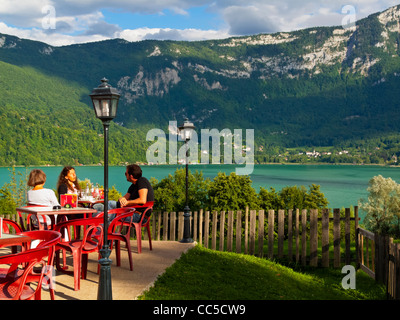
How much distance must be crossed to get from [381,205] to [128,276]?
13.6 metres

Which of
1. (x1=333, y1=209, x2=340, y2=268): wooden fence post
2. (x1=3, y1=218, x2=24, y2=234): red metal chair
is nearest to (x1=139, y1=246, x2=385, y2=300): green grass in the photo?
(x1=333, y1=209, x2=340, y2=268): wooden fence post

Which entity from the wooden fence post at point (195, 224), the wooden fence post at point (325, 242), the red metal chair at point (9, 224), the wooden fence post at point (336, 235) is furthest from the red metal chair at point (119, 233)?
the wooden fence post at point (336, 235)

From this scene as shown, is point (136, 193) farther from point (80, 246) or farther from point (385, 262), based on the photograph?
point (385, 262)

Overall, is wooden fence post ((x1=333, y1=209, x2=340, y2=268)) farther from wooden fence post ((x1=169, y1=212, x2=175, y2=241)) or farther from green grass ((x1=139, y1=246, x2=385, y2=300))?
wooden fence post ((x1=169, y1=212, x2=175, y2=241))

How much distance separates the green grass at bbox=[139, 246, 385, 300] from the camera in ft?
20.7

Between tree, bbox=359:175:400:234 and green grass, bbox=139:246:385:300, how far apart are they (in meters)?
7.59

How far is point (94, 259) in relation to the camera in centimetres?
787

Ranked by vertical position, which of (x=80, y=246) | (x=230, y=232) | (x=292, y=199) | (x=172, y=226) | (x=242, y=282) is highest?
A: (x=80, y=246)

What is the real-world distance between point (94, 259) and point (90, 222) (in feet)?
5.56

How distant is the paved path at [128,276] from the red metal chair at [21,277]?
111 cm

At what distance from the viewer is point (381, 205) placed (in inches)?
686

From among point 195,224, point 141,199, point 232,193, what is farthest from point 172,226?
point 232,193

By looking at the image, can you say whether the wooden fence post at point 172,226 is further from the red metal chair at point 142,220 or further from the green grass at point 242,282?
the red metal chair at point 142,220
